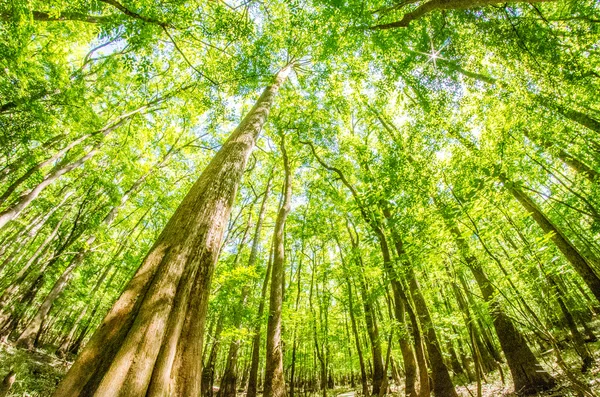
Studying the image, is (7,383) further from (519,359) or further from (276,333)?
(519,359)

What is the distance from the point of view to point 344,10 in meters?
5.86

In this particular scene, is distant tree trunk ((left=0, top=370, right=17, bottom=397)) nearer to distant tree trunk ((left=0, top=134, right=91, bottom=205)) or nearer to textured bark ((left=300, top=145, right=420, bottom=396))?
distant tree trunk ((left=0, top=134, right=91, bottom=205))

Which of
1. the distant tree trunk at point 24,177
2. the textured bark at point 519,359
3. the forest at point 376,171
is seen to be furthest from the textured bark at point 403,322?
the distant tree trunk at point 24,177

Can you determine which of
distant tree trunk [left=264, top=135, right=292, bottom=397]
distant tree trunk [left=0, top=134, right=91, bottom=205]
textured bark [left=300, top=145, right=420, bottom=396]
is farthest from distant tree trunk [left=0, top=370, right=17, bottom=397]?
textured bark [left=300, top=145, right=420, bottom=396]

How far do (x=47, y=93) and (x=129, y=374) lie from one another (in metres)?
9.97

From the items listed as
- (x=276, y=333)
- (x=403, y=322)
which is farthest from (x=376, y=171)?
(x=276, y=333)

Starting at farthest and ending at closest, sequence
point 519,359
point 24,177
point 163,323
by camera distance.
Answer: point 24,177, point 519,359, point 163,323

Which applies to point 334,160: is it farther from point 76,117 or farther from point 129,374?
point 129,374

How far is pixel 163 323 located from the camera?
181cm

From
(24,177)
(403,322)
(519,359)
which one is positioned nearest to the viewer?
(403,322)

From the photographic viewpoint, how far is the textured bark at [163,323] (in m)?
1.54

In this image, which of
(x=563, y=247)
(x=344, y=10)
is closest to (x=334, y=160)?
(x=344, y=10)

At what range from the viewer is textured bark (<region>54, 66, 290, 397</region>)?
1.54m

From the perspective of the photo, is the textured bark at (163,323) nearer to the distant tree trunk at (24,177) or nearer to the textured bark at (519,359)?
the textured bark at (519,359)
